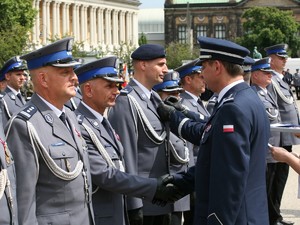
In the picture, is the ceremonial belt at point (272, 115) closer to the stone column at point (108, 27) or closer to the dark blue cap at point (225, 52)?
the dark blue cap at point (225, 52)

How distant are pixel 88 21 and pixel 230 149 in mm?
99294

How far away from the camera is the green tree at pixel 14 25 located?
156 ft

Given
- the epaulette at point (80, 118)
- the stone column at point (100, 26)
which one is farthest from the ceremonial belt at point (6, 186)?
the stone column at point (100, 26)

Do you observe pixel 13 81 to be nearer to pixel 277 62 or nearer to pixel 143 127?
pixel 277 62

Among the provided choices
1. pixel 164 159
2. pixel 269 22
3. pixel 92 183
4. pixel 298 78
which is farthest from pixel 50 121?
pixel 269 22

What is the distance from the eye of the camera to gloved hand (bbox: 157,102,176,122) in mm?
6740

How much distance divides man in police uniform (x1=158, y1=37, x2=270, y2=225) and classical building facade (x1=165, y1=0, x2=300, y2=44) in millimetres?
130272

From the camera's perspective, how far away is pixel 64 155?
17.0 feet

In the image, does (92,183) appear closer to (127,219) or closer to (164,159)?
(127,219)

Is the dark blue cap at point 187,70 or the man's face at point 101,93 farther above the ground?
the man's face at point 101,93

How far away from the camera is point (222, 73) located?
5.25 meters

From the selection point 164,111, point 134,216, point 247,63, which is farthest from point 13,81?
point 134,216

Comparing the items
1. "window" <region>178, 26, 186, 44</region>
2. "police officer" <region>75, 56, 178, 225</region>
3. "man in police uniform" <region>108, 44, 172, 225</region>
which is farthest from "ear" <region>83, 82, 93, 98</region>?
"window" <region>178, 26, 186, 44</region>

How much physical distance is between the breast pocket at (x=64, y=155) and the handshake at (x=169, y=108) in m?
1.58
